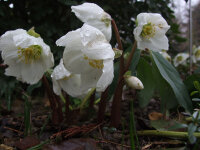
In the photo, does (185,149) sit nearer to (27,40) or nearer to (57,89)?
(57,89)

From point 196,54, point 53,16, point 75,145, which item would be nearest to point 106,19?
point 75,145

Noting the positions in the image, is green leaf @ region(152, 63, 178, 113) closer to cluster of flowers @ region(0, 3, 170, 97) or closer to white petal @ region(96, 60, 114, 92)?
cluster of flowers @ region(0, 3, 170, 97)

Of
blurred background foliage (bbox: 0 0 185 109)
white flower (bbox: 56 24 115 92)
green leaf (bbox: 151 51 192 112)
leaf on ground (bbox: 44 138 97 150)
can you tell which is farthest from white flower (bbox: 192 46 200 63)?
leaf on ground (bbox: 44 138 97 150)

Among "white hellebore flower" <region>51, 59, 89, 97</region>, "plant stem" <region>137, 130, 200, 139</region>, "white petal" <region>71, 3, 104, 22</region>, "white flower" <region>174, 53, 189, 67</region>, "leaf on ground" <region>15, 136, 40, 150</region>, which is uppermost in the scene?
"white petal" <region>71, 3, 104, 22</region>

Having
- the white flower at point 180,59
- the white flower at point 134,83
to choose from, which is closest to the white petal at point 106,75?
the white flower at point 134,83

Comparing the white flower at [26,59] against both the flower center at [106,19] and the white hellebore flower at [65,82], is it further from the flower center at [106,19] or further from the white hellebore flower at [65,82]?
the flower center at [106,19]

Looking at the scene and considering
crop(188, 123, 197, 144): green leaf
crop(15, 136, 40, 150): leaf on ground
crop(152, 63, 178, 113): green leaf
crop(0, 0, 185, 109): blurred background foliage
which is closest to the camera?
crop(188, 123, 197, 144): green leaf

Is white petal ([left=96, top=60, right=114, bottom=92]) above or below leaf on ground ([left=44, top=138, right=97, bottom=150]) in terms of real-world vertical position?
above
